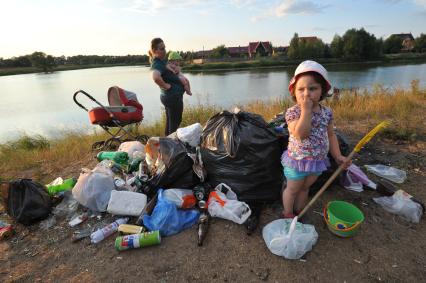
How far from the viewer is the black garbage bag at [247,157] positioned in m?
2.26

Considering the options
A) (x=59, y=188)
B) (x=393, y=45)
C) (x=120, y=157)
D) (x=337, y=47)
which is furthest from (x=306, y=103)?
(x=393, y=45)

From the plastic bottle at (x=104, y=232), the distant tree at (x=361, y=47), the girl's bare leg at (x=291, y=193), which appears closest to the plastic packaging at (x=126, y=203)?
the plastic bottle at (x=104, y=232)

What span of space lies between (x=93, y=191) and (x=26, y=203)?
579mm

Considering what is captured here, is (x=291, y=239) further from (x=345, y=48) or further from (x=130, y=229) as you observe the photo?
(x=345, y=48)

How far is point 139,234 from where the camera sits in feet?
6.57

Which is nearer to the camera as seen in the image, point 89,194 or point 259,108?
point 89,194

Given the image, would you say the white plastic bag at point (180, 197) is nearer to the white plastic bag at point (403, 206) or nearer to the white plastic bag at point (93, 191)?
the white plastic bag at point (93, 191)

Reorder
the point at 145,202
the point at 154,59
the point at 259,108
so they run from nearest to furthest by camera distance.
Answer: the point at 145,202, the point at 154,59, the point at 259,108

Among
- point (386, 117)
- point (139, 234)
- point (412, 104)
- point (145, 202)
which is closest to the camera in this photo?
point (139, 234)

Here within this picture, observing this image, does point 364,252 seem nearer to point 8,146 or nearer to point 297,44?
point 8,146

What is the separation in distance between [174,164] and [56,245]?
115 cm

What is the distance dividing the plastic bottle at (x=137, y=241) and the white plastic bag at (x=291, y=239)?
2.67 ft

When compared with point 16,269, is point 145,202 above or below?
above

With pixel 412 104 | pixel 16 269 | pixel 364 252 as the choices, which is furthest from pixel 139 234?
pixel 412 104
